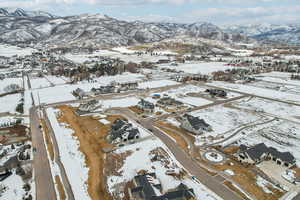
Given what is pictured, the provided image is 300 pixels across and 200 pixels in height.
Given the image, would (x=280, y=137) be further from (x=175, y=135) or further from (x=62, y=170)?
(x=62, y=170)

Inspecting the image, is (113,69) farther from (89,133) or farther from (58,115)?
(89,133)

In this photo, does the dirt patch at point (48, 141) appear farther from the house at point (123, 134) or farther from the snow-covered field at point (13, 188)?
the house at point (123, 134)

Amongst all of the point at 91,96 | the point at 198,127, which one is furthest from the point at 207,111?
the point at 91,96

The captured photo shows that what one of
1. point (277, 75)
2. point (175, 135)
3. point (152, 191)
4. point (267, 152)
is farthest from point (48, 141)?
point (277, 75)

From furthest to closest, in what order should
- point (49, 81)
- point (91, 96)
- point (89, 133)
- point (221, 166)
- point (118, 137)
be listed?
1. point (49, 81)
2. point (91, 96)
3. point (89, 133)
4. point (118, 137)
5. point (221, 166)

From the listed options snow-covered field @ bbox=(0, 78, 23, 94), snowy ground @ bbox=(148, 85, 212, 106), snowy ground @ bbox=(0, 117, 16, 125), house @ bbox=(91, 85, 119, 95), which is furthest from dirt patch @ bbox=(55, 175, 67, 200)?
snow-covered field @ bbox=(0, 78, 23, 94)

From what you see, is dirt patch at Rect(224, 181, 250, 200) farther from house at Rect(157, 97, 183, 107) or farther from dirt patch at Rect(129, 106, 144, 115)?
house at Rect(157, 97, 183, 107)

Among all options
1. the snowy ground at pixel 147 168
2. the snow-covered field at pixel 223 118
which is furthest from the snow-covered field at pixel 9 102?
the snow-covered field at pixel 223 118
